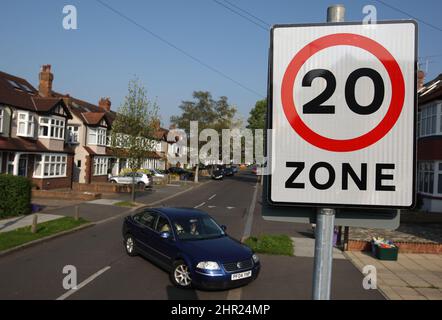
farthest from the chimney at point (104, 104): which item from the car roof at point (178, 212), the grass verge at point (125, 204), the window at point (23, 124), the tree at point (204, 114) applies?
the car roof at point (178, 212)

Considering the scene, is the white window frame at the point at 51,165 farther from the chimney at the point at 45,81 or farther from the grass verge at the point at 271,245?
the grass verge at the point at 271,245

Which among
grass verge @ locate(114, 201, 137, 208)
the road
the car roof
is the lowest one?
the road

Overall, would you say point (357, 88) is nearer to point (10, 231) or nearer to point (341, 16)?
point (341, 16)

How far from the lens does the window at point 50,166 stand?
30.8m

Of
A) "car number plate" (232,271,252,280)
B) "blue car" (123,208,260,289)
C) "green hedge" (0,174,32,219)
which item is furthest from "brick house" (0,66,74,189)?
"car number plate" (232,271,252,280)

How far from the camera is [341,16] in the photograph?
78.9 inches

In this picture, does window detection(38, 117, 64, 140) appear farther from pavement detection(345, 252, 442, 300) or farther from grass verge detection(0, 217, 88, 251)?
pavement detection(345, 252, 442, 300)

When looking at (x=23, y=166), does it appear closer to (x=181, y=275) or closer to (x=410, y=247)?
(x=181, y=275)

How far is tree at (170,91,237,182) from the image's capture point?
51969 mm

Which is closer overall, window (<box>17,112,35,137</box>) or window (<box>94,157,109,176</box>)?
window (<box>17,112,35,137</box>)

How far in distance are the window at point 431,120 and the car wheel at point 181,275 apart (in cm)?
2067

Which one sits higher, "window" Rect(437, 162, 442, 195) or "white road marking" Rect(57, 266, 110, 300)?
"window" Rect(437, 162, 442, 195)

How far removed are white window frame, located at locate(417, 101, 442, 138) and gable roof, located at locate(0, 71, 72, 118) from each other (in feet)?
95.7

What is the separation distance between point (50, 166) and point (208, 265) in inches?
1072
